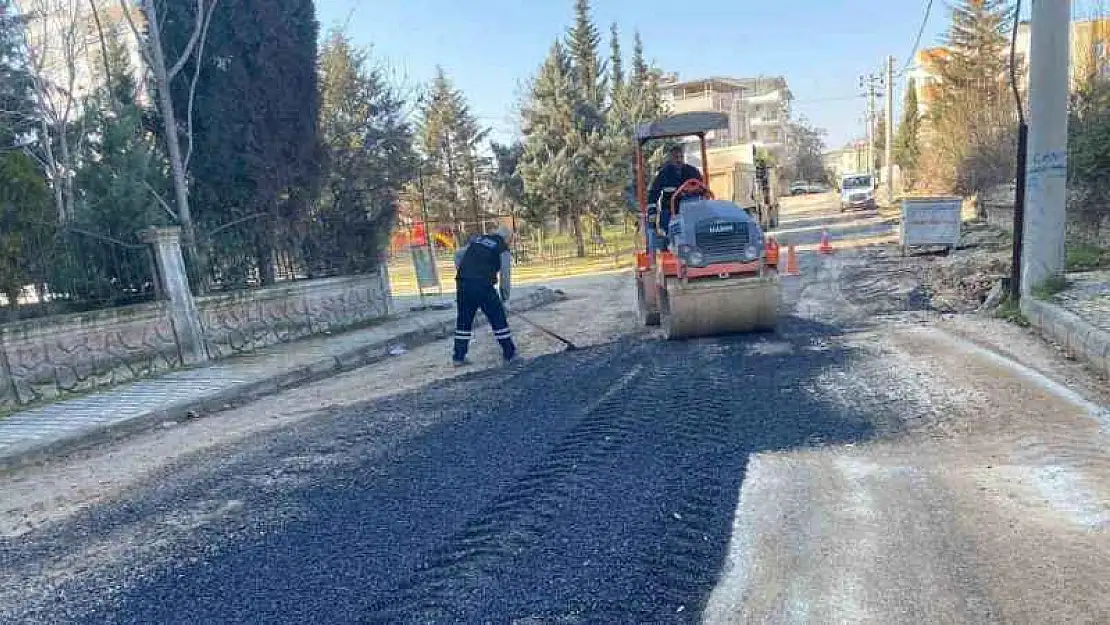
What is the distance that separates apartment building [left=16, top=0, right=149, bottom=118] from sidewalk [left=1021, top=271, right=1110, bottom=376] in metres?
15.4

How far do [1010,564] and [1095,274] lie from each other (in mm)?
8045

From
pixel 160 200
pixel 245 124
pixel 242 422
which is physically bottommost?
pixel 242 422

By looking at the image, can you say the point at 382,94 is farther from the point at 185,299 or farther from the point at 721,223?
the point at 721,223

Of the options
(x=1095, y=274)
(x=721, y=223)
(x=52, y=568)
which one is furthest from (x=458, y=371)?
(x=1095, y=274)

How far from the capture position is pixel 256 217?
1163cm

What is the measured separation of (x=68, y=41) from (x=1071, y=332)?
63.1 ft

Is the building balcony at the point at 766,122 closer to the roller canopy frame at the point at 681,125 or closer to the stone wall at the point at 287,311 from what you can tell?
the stone wall at the point at 287,311

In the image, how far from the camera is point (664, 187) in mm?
9664

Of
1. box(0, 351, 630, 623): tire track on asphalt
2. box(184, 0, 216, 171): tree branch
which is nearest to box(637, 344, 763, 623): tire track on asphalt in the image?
box(0, 351, 630, 623): tire track on asphalt

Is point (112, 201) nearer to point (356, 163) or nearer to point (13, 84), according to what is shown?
point (356, 163)

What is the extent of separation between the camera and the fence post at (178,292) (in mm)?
9500

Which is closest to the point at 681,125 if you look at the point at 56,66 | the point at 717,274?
the point at 717,274

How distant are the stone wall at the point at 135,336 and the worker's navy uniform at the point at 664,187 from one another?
19.6 feet

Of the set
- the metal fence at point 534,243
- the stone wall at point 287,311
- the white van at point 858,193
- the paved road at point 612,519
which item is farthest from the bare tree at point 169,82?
the white van at point 858,193
